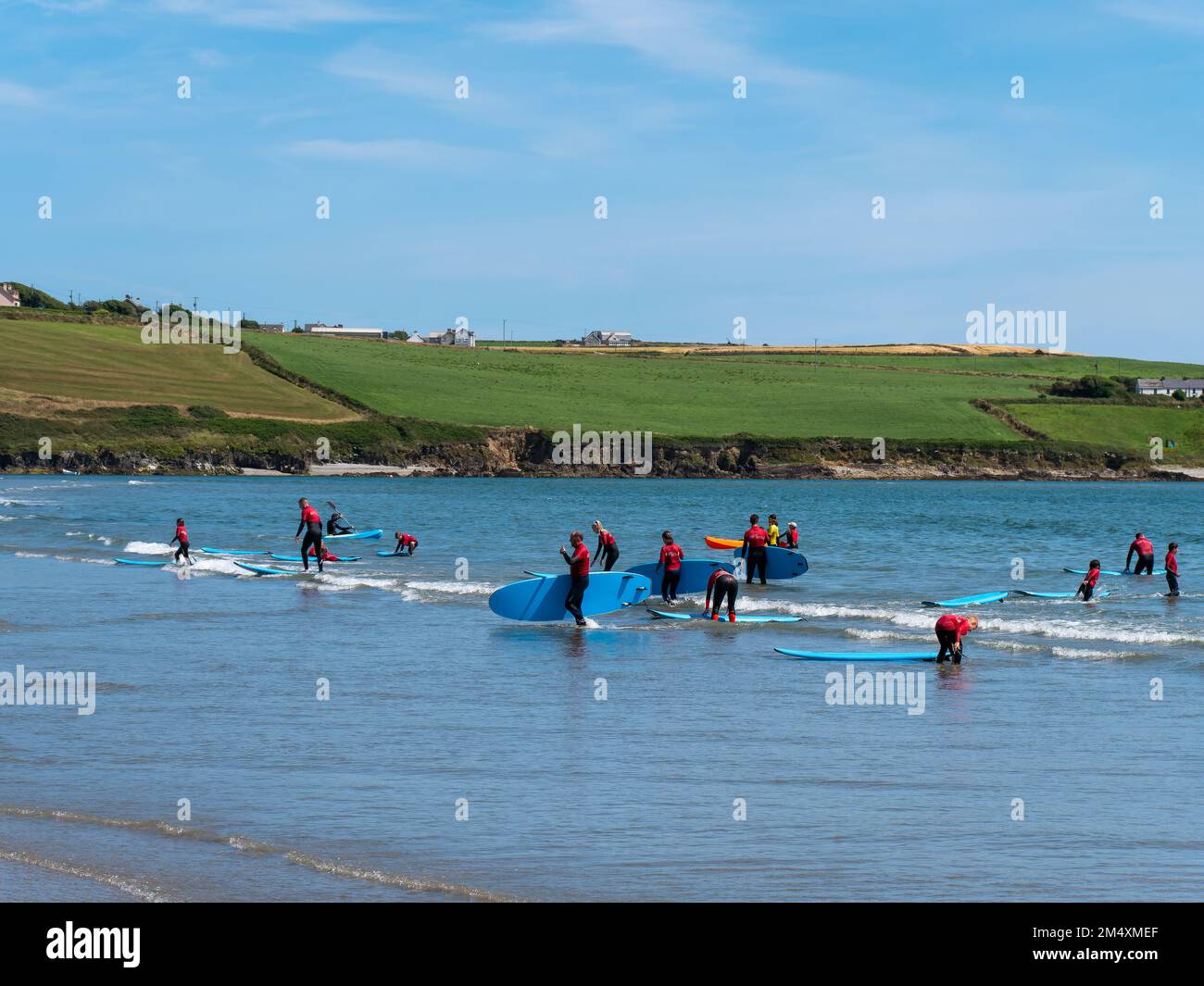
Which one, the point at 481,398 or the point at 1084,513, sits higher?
the point at 481,398

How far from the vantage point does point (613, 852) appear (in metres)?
9.48

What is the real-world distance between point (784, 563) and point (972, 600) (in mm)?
6159

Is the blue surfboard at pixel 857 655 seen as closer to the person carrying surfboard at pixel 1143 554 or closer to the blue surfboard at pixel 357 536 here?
the person carrying surfboard at pixel 1143 554

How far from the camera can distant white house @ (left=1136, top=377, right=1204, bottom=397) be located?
148 meters

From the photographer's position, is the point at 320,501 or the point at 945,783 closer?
the point at 945,783

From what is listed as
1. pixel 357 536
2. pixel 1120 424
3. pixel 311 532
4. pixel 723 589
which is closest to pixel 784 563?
pixel 723 589

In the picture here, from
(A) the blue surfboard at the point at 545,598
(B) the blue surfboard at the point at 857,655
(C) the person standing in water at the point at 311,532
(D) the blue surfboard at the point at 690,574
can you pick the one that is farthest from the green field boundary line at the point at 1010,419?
(B) the blue surfboard at the point at 857,655

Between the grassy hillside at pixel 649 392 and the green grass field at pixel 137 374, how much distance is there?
5354 mm

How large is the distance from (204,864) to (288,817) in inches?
49.5

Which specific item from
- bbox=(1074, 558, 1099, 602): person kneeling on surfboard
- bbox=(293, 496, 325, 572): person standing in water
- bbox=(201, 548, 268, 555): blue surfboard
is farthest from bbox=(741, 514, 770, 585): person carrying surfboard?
bbox=(201, 548, 268, 555): blue surfboard

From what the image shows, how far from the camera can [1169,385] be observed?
15088 centimetres

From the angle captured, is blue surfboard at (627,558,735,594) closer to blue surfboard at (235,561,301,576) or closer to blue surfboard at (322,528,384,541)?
blue surfboard at (235,561,301,576)
